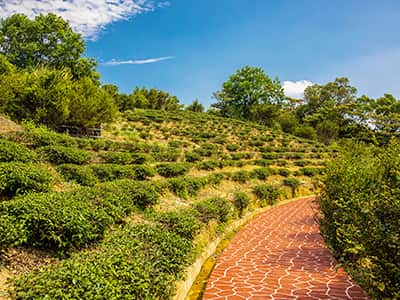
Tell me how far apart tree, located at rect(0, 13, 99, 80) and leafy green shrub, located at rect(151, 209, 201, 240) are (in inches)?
1182

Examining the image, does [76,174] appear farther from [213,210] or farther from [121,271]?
[121,271]

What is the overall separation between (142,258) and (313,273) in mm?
3005

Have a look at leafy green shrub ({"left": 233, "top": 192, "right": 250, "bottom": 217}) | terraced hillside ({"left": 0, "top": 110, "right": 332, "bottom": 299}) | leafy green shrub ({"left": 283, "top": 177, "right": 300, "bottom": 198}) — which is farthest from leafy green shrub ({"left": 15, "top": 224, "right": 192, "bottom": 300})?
leafy green shrub ({"left": 283, "top": 177, "right": 300, "bottom": 198})

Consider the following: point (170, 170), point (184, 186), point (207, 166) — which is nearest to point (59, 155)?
point (184, 186)

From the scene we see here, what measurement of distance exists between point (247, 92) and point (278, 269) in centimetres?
5195

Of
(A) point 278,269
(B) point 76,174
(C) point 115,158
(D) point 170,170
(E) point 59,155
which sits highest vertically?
(E) point 59,155

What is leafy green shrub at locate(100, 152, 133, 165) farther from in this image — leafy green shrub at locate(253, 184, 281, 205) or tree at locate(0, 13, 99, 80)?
tree at locate(0, 13, 99, 80)

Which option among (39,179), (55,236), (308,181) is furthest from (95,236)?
(308,181)

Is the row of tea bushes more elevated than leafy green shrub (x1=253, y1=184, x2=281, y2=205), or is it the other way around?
the row of tea bushes

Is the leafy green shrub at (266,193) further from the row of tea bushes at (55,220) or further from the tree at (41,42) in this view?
the tree at (41,42)

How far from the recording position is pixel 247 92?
5562 cm

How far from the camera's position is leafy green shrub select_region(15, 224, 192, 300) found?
3033 mm

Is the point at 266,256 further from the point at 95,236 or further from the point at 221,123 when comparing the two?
the point at 221,123

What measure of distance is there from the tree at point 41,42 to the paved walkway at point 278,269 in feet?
97.9
